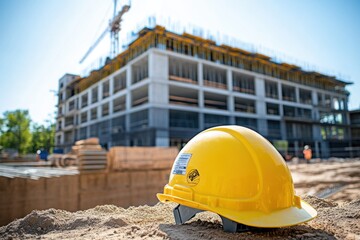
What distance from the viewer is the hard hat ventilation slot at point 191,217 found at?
2169 mm

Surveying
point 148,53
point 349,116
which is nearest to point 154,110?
point 148,53

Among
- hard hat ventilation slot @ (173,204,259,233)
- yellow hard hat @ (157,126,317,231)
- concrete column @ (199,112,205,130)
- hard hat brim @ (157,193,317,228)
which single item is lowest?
hard hat ventilation slot @ (173,204,259,233)

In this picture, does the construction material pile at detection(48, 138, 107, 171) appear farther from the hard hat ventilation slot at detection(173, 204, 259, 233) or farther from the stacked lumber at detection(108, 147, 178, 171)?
the hard hat ventilation slot at detection(173, 204, 259, 233)

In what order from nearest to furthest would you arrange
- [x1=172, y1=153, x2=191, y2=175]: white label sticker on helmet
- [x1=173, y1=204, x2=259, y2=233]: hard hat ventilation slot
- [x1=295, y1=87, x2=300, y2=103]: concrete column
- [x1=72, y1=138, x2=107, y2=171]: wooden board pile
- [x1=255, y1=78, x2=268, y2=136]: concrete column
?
[x1=173, y1=204, x2=259, y2=233]: hard hat ventilation slot
[x1=172, y1=153, x2=191, y2=175]: white label sticker on helmet
[x1=72, y1=138, x2=107, y2=171]: wooden board pile
[x1=255, y1=78, x2=268, y2=136]: concrete column
[x1=295, y1=87, x2=300, y2=103]: concrete column

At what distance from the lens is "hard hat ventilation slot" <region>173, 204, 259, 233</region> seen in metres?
2.17

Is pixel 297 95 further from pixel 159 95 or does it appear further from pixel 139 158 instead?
pixel 139 158

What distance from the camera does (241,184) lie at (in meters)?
2.13

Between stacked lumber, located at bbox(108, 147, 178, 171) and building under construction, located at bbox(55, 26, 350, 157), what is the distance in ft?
36.8

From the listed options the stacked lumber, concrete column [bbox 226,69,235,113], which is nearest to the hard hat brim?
the stacked lumber

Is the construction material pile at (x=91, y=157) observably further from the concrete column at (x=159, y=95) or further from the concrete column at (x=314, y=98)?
the concrete column at (x=314, y=98)

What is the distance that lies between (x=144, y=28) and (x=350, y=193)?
22742mm

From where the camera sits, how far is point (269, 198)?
2.15 metres

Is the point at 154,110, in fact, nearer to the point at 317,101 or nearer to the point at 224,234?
the point at 224,234

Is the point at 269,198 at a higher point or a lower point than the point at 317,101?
lower
